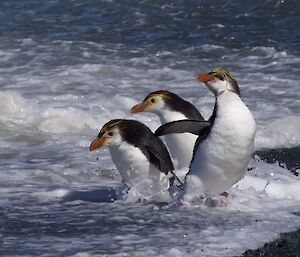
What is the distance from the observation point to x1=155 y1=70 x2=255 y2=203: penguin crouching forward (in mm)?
6043

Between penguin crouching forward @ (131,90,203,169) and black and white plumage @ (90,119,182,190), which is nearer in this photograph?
black and white plumage @ (90,119,182,190)

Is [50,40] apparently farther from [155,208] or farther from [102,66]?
[155,208]

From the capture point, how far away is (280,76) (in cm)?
1152

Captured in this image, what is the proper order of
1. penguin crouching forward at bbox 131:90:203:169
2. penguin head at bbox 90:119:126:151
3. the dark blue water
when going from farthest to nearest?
the dark blue water, penguin crouching forward at bbox 131:90:203:169, penguin head at bbox 90:119:126:151

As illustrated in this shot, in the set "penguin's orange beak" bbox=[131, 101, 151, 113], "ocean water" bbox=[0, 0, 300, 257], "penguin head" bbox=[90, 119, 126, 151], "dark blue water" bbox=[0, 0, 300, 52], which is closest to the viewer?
"ocean water" bbox=[0, 0, 300, 257]

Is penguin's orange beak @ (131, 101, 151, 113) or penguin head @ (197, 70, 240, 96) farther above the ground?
penguin head @ (197, 70, 240, 96)

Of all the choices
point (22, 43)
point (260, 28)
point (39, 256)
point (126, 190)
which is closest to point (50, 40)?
point (22, 43)

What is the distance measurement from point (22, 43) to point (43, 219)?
8.25 m

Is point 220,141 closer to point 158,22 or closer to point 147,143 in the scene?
point 147,143

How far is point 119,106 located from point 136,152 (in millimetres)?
3780

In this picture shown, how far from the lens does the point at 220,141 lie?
241 inches

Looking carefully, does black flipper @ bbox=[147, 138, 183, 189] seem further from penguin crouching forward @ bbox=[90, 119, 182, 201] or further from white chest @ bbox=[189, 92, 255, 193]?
white chest @ bbox=[189, 92, 255, 193]

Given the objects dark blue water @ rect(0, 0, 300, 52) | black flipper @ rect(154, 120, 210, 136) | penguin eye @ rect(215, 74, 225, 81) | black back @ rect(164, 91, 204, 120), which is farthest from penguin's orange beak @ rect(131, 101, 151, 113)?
dark blue water @ rect(0, 0, 300, 52)

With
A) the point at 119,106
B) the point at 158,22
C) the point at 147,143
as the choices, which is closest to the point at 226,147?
the point at 147,143
